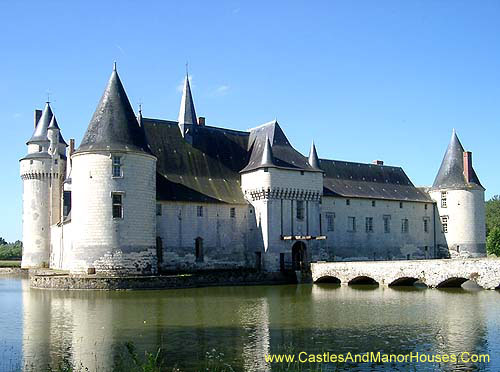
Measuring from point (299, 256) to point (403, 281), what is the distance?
26.3ft

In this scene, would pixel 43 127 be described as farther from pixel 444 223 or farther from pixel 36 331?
pixel 36 331

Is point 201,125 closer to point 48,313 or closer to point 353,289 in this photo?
point 353,289

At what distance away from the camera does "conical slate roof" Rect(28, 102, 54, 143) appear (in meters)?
44.7

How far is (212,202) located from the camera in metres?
34.1

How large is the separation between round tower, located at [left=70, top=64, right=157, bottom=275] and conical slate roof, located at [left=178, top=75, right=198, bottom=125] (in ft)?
25.1

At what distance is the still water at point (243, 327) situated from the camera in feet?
39.1

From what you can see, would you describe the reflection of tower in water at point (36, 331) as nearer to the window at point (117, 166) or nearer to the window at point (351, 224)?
the window at point (117, 166)

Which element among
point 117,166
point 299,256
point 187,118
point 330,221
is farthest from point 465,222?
point 117,166

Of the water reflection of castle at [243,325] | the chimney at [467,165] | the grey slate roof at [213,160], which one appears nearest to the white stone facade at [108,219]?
the grey slate roof at [213,160]

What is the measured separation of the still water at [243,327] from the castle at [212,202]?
17.4ft

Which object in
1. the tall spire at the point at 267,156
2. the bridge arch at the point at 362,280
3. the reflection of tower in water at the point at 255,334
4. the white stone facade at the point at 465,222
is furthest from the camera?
the white stone facade at the point at 465,222

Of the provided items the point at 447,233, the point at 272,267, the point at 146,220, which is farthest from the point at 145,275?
the point at 447,233

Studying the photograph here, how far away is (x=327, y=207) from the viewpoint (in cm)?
3906

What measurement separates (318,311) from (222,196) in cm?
1705
